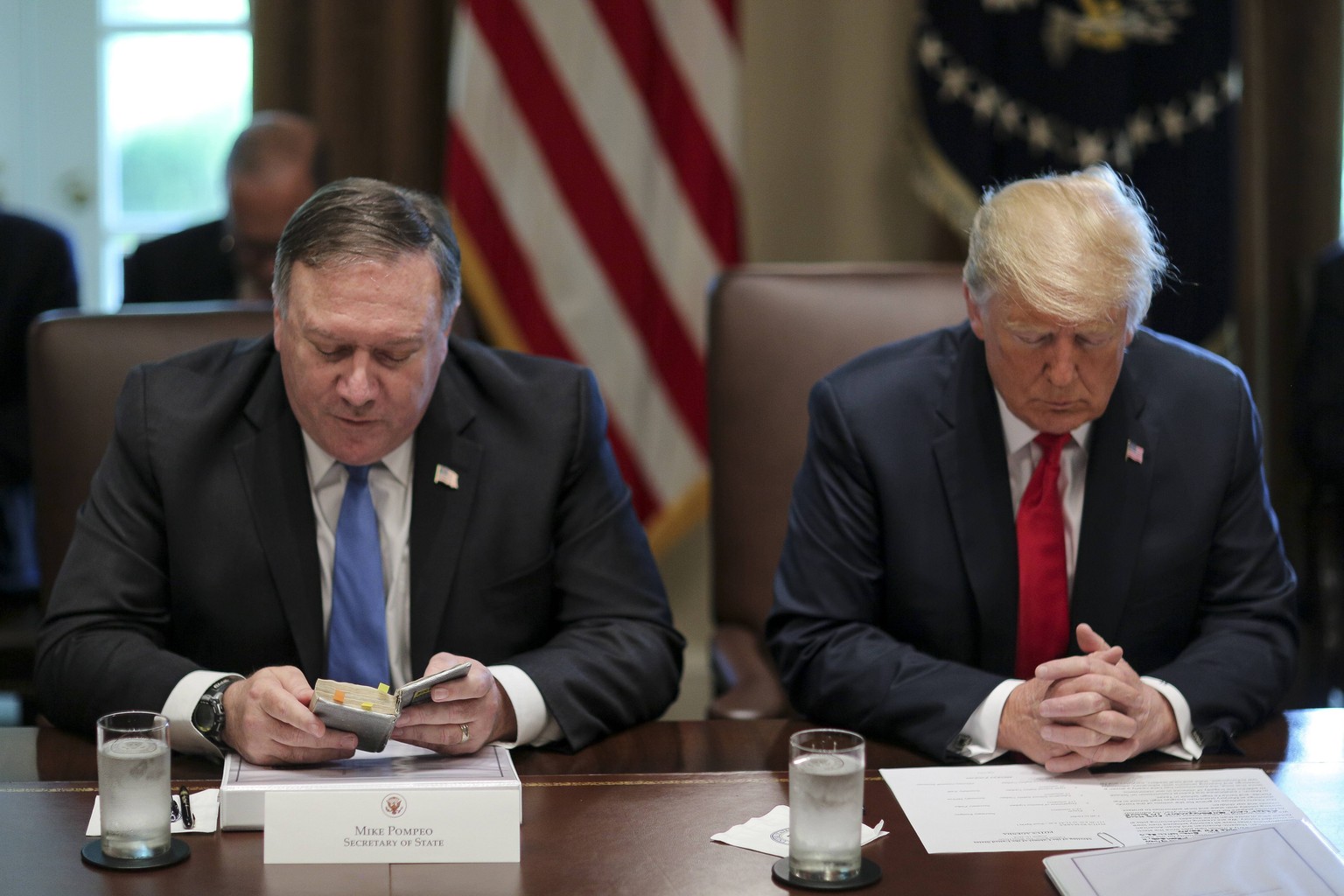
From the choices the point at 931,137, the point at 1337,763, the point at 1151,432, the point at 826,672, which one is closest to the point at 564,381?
the point at 826,672

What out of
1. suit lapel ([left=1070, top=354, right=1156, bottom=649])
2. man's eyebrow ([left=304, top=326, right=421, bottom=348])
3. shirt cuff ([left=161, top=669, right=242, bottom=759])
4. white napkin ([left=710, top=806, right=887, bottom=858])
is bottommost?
shirt cuff ([left=161, top=669, right=242, bottom=759])

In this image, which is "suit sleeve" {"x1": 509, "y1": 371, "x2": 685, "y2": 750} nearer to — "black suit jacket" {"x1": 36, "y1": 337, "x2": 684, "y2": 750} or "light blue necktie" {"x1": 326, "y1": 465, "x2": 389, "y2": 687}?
"black suit jacket" {"x1": 36, "y1": 337, "x2": 684, "y2": 750}

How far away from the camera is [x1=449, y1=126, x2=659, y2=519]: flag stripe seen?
12.7 ft

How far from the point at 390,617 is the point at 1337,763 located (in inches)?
53.4

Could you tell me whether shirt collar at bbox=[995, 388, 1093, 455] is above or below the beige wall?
below

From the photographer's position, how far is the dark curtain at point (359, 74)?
13.1 feet

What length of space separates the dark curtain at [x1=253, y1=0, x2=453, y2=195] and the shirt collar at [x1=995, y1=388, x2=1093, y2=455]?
7.28 feet

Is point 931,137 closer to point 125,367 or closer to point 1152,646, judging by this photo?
point 1152,646

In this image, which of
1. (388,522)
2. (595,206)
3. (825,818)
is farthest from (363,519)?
(595,206)

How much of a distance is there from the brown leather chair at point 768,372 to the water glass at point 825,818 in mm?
1167

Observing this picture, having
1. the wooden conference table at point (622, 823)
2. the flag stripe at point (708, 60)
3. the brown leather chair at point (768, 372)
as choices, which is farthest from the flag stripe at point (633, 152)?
the wooden conference table at point (622, 823)

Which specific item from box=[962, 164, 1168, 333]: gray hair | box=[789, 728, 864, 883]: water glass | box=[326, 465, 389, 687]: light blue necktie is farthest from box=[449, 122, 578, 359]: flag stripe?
box=[789, 728, 864, 883]: water glass

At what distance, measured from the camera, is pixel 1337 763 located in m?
1.95

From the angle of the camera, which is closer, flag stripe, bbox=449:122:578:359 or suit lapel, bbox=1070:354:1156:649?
suit lapel, bbox=1070:354:1156:649
